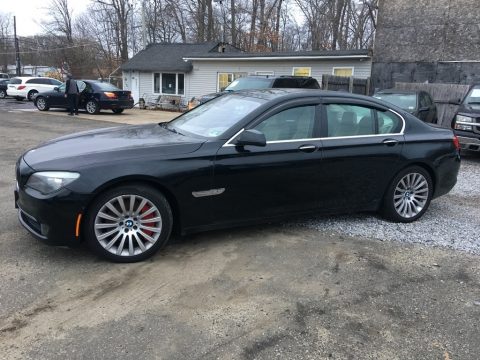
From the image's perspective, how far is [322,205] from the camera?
474cm

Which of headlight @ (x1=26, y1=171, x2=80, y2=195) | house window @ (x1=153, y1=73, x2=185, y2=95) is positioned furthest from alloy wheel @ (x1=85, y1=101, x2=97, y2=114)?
headlight @ (x1=26, y1=171, x2=80, y2=195)

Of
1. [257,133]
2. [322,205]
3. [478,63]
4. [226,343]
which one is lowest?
[226,343]

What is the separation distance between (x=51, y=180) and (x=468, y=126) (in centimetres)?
870

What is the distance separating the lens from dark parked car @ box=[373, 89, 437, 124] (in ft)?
38.4

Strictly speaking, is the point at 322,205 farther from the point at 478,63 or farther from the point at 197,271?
the point at 478,63

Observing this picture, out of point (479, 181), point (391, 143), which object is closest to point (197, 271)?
point (391, 143)

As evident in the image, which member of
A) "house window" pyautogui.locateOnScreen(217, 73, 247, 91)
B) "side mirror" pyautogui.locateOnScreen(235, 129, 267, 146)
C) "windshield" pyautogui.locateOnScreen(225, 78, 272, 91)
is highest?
"house window" pyautogui.locateOnScreen(217, 73, 247, 91)

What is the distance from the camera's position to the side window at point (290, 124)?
4.39 meters

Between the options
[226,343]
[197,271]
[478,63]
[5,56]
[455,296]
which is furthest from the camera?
[5,56]

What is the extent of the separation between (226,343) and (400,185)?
3177mm

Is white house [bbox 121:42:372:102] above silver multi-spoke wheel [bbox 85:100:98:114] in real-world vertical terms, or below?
above

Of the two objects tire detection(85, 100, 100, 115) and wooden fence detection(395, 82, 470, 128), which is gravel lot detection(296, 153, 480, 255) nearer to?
wooden fence detection(395, 82, 470, 128)

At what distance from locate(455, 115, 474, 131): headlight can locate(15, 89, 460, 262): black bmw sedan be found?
4.59m

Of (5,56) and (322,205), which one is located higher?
(5,56)
